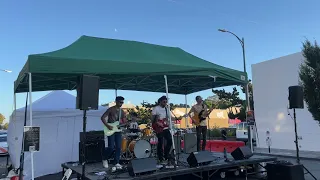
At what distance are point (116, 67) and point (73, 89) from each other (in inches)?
160

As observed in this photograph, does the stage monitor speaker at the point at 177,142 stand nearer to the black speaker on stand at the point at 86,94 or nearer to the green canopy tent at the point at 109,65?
the green canopy tent at the point at 109,65

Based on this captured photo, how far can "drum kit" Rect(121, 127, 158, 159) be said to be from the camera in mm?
7840

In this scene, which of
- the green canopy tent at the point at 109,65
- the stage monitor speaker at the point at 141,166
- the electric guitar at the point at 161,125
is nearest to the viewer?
the stage monitor speaker at the point at 141,166

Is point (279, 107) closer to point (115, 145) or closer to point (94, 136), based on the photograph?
point (94, 136)

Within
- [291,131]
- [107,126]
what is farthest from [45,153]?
[291,131]

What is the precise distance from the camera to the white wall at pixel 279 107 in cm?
1540

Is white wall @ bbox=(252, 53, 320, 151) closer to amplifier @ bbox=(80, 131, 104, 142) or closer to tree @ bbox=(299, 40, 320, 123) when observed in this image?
tree @ bbox=(299, 40, 320, 123)

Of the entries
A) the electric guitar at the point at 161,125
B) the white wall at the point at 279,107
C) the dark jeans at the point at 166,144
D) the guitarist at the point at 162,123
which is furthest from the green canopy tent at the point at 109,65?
the white wall at the point at 279,107

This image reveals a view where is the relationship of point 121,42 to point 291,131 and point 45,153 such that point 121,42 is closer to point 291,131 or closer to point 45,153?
point 45,153

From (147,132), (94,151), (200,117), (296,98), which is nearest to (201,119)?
(200,117)

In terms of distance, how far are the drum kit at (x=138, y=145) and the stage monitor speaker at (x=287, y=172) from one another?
3178mm

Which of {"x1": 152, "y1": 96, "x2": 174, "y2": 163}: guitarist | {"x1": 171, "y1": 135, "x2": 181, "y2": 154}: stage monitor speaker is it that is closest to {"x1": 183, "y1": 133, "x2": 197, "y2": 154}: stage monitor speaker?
{"x1": 171, "y1": 135, "x2": 181, "y2": 154}: stage monitor speaker

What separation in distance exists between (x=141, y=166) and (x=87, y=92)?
1.74 metres

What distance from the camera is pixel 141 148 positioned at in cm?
788
